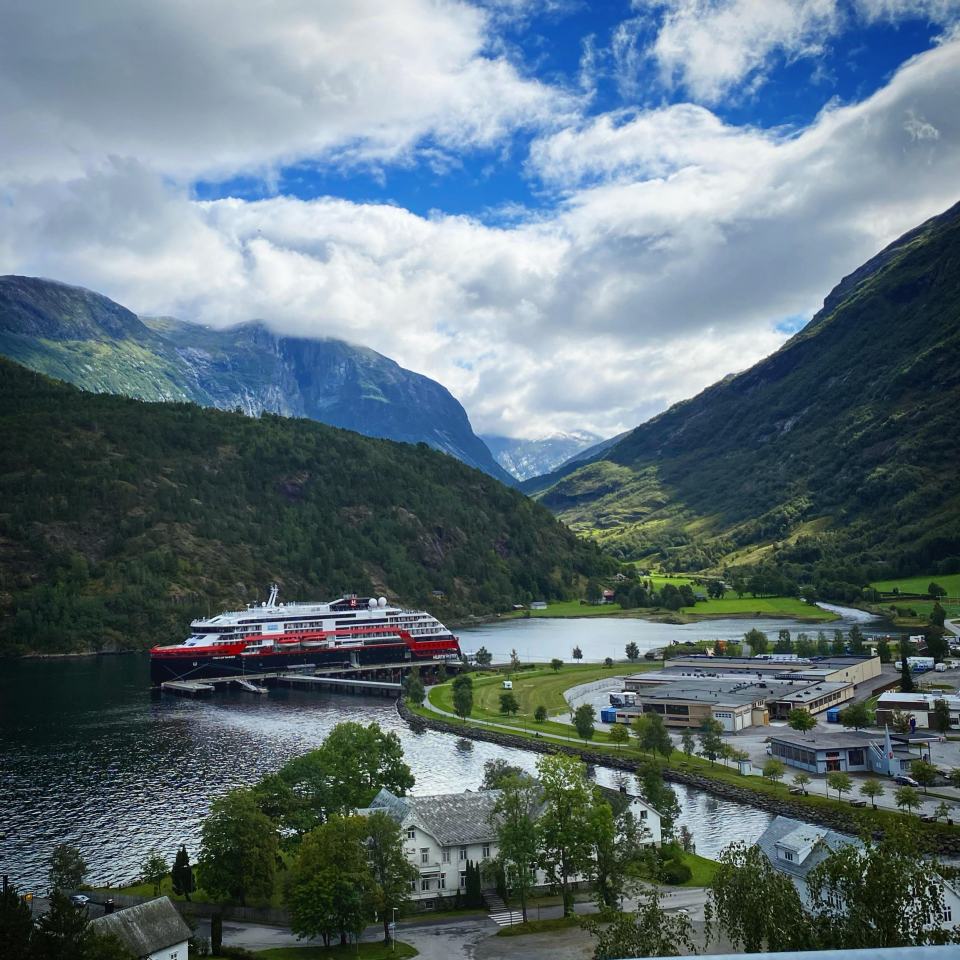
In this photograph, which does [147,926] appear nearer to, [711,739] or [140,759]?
[140,759]

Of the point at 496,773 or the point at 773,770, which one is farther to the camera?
the point at 773,770

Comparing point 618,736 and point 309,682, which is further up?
point 309,682

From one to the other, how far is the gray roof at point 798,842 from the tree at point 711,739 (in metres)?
24.5

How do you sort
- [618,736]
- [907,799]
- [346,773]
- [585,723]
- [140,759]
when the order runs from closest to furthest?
[907,799] < [346,773] < [140,759] < [618,736] < [585,723]

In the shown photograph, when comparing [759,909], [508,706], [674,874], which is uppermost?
[759,909]

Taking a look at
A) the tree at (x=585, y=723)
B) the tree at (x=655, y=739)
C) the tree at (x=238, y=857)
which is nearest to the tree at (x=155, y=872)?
the tree at (x=238, y=857)

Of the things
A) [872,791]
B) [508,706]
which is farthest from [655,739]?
[508,706]

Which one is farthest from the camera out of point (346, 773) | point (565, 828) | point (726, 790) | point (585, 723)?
point (585, 723)

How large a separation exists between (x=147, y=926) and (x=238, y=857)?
9230 millimetres

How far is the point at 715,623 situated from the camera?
188875mm

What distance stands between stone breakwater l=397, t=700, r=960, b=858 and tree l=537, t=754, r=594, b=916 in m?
12.8

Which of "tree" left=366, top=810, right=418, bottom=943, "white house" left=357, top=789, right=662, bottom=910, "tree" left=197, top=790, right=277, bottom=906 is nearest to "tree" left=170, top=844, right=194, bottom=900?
"tree" left=197, top=790, right=277, bottom=906

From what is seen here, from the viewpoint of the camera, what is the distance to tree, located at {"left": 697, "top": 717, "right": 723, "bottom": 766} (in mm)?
75438

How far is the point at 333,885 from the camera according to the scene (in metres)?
41.7
